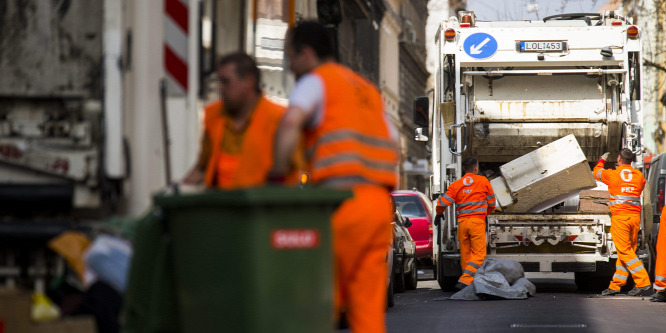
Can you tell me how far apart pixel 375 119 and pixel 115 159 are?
3.76ft

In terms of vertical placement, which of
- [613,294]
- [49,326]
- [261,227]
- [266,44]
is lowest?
[613,294]

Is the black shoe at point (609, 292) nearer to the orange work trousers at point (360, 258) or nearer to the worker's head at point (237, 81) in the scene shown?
the orange work trousers at point (360, 258)

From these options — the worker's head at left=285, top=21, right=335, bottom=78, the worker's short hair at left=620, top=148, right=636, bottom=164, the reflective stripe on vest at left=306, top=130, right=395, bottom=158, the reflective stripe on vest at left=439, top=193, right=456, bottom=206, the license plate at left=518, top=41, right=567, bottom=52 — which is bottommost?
the reflective stripe on vest at left=439, top=193, right=456, bottom=206

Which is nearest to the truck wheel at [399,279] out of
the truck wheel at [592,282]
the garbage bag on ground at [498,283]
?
the garbage bag on ground at [498,283]

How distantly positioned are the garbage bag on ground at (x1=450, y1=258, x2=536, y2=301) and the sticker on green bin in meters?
7.97

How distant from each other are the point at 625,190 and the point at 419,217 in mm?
5725

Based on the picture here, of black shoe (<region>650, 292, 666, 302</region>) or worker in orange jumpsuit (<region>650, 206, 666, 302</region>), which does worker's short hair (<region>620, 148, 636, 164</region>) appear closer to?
worker in orange jumpsuit (<region>650, 206, 666, 302</region>)

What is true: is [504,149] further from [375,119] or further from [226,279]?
[226,279]

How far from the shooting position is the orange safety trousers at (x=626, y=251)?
488 inches

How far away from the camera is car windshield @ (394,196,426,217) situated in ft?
59.4

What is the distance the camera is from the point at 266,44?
607 centimetres

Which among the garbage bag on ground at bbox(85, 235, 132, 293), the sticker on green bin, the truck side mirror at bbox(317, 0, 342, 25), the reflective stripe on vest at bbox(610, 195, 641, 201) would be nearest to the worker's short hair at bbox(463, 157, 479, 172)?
the reflective stripe on vest at bbox(610, 195, 641, 201)

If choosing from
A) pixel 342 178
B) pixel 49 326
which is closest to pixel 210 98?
pixel 342 178

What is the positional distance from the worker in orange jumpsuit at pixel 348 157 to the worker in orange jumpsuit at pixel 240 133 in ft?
0.62
